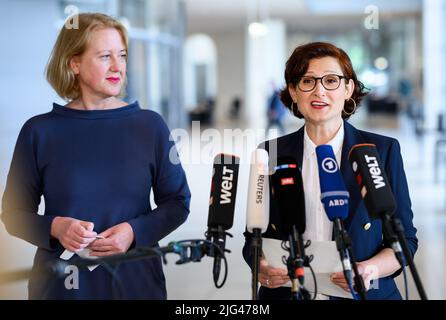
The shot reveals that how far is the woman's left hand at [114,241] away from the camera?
161 cm

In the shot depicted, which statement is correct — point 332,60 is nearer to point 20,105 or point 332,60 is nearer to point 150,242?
point 150,242

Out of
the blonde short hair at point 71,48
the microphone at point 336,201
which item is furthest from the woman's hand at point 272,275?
the blonde short hair at point 71,48

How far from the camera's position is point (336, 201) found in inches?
55.2

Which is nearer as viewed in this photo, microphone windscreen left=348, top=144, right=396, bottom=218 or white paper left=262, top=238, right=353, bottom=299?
microphone windscreen left=348, top=144, right=396, bottom=218

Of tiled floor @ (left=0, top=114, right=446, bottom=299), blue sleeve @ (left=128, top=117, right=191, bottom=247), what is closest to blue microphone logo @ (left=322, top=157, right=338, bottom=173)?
blue sleeve @ (left=128, top=117, right=191, bottom=247)

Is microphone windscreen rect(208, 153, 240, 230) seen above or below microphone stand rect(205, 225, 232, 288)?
above

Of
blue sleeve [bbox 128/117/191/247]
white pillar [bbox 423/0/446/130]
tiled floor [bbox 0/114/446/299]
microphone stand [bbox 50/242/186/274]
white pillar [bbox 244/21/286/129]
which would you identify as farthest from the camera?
white pillar [bbox 244/21/286/129]

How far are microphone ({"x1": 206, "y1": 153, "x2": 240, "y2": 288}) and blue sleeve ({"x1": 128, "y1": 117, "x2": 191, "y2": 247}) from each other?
0.90 feet

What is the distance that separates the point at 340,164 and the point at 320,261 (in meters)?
0.23

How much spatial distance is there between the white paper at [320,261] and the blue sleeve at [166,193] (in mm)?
258

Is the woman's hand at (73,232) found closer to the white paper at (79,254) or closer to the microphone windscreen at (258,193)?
the white paper at (79,254)

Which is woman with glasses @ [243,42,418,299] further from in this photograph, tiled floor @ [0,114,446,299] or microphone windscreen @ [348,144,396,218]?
tiled floor @ [0,114,446,299]

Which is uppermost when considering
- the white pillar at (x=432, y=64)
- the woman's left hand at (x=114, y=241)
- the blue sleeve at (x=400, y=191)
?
the white pillar at (x=432, y=64)

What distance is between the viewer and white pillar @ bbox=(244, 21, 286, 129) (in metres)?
23.6
